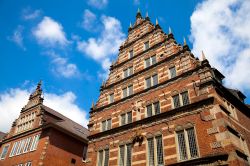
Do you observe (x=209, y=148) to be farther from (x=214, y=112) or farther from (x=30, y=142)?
(x=30, y=142)

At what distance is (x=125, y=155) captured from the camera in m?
17.2

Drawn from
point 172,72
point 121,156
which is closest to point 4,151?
point 121,156

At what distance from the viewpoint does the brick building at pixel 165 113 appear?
13.5 m

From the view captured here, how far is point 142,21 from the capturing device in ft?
85.8

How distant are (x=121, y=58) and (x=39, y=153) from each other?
564 inches

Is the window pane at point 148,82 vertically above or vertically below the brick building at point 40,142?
above

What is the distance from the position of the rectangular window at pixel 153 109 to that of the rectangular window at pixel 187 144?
3.08 m

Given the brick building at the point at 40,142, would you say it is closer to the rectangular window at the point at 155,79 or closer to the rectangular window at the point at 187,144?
the rectangular window at the point at 155,79

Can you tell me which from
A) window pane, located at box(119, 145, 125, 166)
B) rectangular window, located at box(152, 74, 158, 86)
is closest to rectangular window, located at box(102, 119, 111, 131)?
window pane, located at box(119, 145, 125, 166)

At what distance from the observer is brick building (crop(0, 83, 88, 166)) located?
81.4ft

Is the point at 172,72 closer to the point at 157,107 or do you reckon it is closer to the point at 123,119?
the point at 157,107

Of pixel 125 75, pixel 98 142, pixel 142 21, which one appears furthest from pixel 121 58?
pixel 98 142

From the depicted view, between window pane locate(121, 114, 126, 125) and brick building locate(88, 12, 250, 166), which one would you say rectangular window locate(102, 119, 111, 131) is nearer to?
brick building locate(88, 12, 250, 166)

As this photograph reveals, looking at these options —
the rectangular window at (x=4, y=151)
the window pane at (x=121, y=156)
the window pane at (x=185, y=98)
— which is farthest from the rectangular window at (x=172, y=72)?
the rectangular window at (x=4, y=151)
